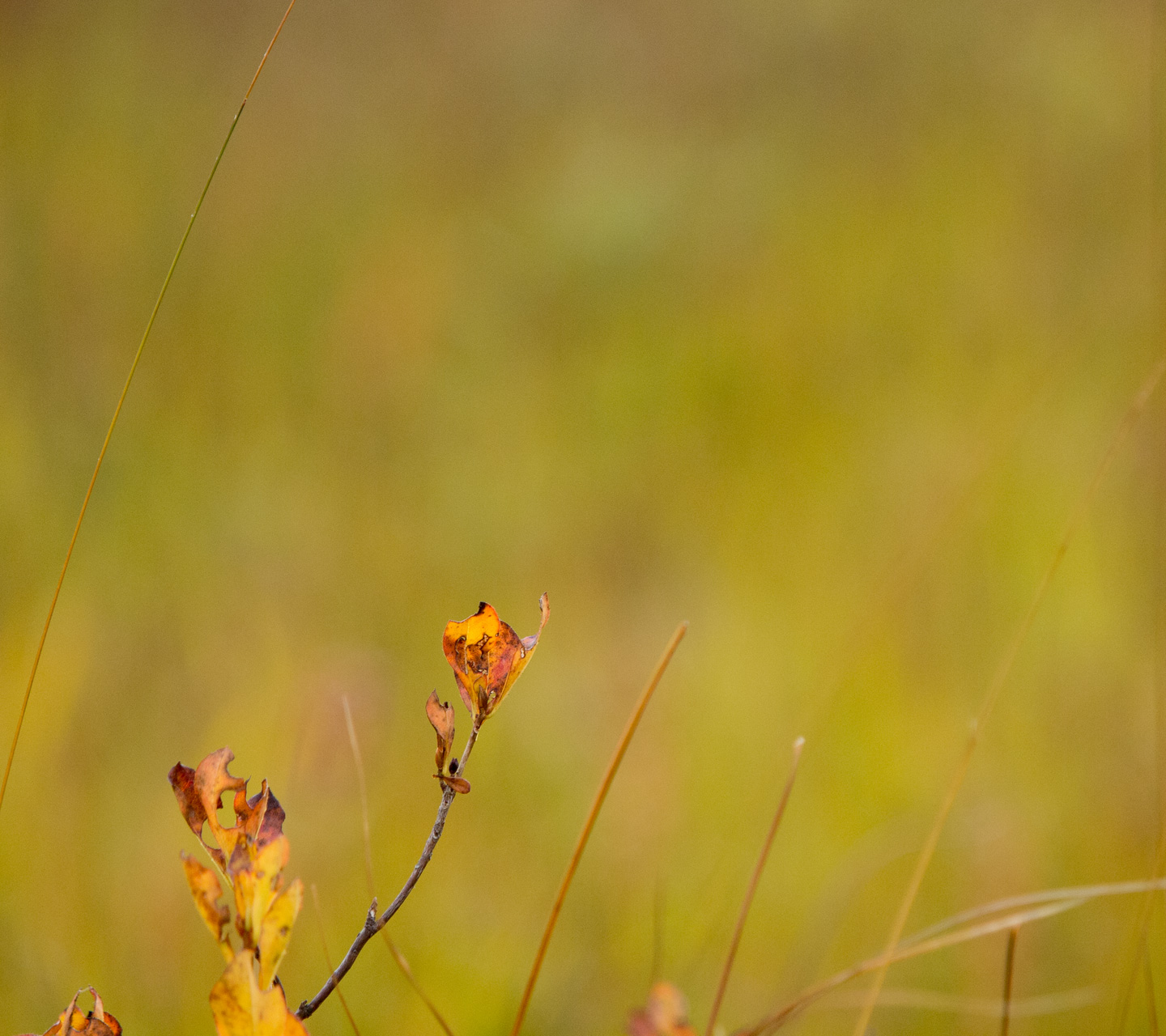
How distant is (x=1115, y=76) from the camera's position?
202cm

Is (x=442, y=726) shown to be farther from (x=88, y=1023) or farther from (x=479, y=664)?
(x=88, y=1023)

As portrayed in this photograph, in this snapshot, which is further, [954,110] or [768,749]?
[954,110]

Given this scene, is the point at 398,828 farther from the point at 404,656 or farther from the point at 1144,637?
the point at 1144,637

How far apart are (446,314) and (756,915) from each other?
1.23 metres

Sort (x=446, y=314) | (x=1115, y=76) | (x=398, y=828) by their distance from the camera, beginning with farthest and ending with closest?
(x=1115, y=76)
(x=446, y=314)
(x=398, y=828)

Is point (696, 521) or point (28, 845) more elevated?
point (696, 521)

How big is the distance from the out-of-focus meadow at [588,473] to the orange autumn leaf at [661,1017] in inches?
6.6

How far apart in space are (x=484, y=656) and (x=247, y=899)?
84 mm

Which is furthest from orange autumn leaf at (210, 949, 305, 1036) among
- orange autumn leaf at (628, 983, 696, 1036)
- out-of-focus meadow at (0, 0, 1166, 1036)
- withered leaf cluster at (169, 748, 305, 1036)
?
out-of-focus meadow at (0, 0, 1166, 1036)

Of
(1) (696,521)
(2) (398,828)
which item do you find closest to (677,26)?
(1) (696,521)

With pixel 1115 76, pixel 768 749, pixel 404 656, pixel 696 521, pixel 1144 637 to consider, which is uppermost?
pixel 1115 76

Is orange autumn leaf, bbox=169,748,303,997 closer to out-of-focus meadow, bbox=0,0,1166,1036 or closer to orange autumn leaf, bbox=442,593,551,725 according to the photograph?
orange autumn leaf, bbox=442,593,551,725

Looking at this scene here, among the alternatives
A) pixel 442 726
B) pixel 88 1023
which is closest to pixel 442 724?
pixel 442 726

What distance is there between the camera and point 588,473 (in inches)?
58.9
